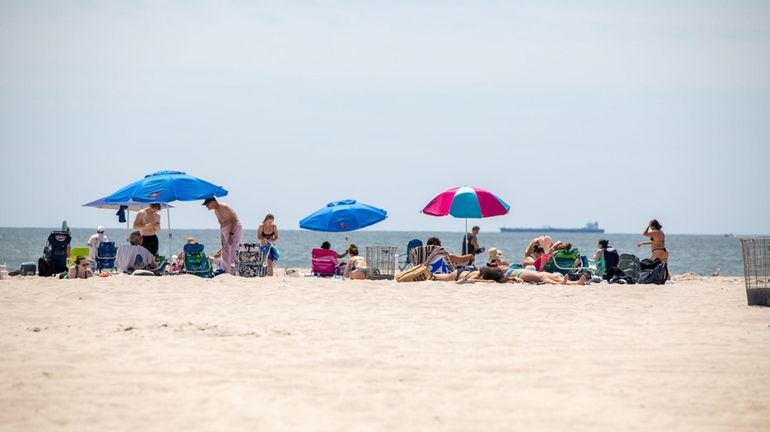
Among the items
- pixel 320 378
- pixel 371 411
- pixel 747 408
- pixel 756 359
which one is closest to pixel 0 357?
pixel 320 378

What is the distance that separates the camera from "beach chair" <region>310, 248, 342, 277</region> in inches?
648

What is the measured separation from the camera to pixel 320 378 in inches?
250

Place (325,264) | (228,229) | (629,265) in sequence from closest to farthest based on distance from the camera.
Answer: (629,265), (228,229), (325,264)

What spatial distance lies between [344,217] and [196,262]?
3580 millimetres

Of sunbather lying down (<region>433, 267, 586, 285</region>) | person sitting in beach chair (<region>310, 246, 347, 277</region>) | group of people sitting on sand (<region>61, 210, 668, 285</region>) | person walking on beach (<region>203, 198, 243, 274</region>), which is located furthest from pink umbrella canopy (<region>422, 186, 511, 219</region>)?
person walking on beach (<region>203, 198, 243, 274</region>)

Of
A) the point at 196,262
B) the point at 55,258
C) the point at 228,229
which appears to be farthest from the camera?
the point at 228,229

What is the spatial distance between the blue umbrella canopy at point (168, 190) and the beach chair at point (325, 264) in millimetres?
2056

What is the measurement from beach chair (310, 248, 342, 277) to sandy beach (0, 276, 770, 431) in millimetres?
5369

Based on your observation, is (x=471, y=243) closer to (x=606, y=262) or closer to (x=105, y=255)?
(x=606, y=262)

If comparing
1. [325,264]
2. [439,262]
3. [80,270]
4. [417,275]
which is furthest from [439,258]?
[80,270]

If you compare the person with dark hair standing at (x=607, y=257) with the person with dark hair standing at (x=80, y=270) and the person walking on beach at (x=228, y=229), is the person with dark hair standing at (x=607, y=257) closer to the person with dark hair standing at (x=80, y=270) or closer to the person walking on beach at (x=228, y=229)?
the person walking on beach at (x=228, y=229)

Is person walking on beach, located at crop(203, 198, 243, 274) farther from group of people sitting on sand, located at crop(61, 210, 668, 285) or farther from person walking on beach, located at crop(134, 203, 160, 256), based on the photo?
person walking on beach, located at crop(134, 203, 160, 256)

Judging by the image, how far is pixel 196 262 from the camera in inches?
588

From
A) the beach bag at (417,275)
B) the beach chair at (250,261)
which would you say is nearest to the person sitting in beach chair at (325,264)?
the beach chair at (250,261)
